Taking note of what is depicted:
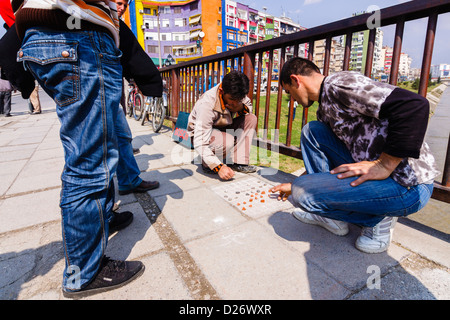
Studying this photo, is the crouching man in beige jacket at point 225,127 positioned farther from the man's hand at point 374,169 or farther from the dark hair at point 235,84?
the man's hand at point 374,169

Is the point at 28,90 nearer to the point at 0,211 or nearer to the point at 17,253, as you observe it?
the point at 17,253

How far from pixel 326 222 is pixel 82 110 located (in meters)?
1.69

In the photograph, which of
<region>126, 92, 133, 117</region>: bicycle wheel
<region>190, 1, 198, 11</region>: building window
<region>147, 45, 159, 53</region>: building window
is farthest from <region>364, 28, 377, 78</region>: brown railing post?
<region>190, 1, 198, 11</region>: building window

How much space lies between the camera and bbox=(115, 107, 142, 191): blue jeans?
2406mm

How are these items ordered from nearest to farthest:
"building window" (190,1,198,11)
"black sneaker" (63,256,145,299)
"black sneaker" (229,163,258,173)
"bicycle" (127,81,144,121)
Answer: "black sneaker" (63,256,145,299) < "black sneaker" (229,163,258,173) < "bicycle" (127,81,144,121) < "building window" (190,1,198,11)

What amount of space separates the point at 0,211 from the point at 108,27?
77.9 inches

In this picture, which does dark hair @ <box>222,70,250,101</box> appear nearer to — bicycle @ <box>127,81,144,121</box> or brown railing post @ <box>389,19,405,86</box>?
brown railing post @ <box>389,19,405,86</box>

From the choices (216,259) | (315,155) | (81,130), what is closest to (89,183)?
(81,130)

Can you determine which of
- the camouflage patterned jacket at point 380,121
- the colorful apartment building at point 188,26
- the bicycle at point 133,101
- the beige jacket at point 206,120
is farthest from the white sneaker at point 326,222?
the colorful apartment building at point 188,26

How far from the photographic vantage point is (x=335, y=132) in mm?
1774

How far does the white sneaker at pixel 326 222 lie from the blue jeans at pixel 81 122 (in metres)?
1.40

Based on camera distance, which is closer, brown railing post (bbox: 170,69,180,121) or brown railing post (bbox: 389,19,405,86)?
brown railing post (bbox: 389,19,405,86)

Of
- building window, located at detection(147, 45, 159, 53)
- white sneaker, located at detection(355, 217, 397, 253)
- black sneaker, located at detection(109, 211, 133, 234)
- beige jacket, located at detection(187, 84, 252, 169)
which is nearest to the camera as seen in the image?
white sneaker, located at detection(355, 217, 397, 253)

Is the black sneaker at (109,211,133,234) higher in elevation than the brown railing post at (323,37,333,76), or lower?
lower
